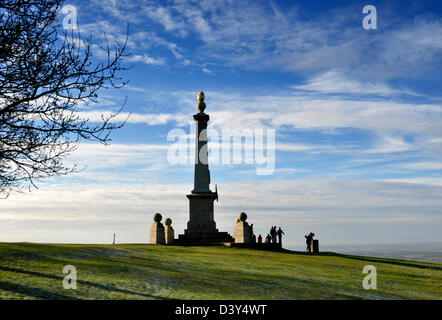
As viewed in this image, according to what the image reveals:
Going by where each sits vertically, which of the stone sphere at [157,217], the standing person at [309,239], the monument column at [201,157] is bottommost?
the standing person at [309,239]

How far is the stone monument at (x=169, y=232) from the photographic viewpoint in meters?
30.4

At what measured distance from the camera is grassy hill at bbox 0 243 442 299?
31.8 feet

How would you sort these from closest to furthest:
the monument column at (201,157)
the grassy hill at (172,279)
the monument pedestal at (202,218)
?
1. the grassy hill at (172,279)
2. the monument pedestal at (202,218)
3. the monument column at (201,157)

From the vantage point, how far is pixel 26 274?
10.6 m

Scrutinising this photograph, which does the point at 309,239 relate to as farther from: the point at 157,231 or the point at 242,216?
the point at 157,231

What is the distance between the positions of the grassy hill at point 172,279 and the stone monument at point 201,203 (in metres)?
13.6

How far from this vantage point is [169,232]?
30703 millimetres

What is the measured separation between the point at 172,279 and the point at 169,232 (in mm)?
19267

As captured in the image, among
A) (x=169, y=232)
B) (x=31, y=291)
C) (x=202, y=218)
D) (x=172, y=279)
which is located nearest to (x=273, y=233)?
(x=202, y=218)

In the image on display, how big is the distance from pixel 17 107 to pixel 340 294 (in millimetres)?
10515

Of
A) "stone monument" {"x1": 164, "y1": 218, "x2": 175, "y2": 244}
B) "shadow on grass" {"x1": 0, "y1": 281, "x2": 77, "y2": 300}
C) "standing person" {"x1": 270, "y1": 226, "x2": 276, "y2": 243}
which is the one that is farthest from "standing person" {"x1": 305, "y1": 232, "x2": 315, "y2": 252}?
"shadow on grass" {"x1": 0, "y1": 281, "x2": 77, "y2": 300}

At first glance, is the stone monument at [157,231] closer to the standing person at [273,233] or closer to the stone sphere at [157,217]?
the stone sphere at [157,217]

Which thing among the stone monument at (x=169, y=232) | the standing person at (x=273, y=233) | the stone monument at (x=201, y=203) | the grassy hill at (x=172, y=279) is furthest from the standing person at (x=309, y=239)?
the grassy hill at (x=172, y=279)
